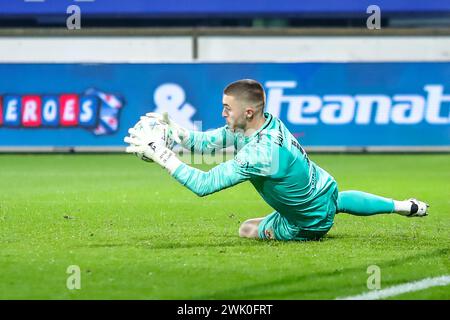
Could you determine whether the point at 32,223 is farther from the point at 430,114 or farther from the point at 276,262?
the point at 430,114

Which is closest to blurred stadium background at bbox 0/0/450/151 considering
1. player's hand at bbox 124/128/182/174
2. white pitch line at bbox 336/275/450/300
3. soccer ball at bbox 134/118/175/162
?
soccer ball at bbox 134/118/175/162

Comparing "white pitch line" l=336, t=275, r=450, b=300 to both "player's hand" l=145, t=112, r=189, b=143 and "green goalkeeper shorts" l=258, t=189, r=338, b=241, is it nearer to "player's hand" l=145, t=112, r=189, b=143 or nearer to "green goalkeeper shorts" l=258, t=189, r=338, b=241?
Result: "green goalkeeper shorts" l=258, t=189, r=338, b=241

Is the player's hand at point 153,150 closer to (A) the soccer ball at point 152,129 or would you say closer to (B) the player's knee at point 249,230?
(A) the soccer ball at point 152,129

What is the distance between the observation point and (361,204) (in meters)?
9.63

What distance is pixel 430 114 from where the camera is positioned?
21984 mm

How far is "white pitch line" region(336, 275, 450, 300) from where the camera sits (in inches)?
273

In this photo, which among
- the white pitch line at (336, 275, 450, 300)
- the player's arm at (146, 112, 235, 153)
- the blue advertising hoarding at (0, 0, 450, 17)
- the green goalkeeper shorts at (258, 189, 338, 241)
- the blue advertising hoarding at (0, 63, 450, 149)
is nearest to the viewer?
the white pitch line at (336, 275, 450, 300)

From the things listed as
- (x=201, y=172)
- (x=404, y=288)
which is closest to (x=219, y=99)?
(x=201, y=172)

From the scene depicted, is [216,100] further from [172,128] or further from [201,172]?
[201,172]

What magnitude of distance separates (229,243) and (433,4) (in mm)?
20211

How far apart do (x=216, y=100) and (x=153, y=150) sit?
13.5 m

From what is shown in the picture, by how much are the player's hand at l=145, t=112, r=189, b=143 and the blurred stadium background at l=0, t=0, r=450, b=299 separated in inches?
36.0
